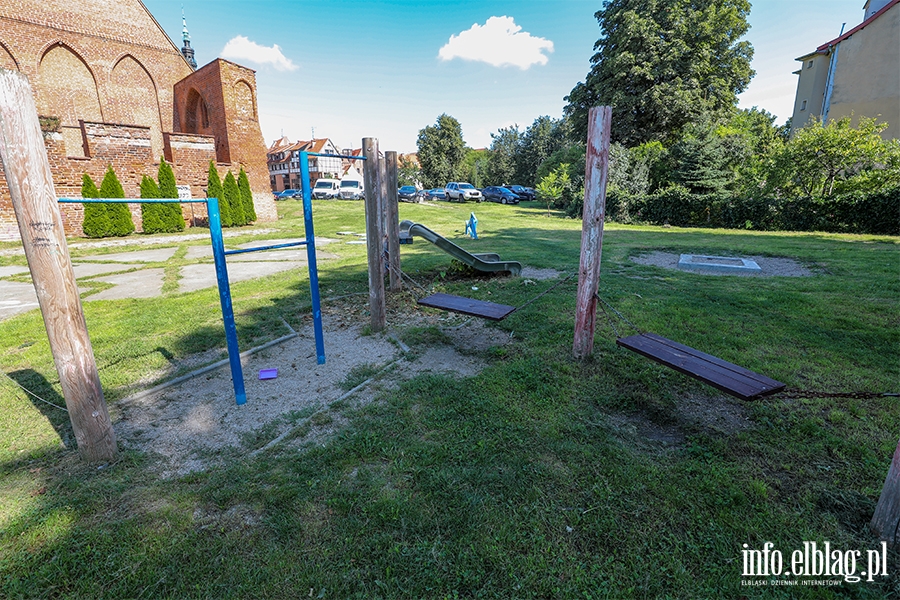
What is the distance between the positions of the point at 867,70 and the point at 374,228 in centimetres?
2744

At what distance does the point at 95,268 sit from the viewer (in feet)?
30.5

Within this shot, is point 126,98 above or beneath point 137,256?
above

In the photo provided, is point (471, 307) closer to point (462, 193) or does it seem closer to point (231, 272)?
point (231, 272)

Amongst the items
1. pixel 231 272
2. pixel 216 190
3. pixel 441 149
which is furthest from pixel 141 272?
pixel 441 149

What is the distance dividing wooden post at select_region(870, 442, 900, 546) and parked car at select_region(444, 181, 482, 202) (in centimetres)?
3126

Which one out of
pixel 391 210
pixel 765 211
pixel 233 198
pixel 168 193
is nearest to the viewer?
pixel 391 210

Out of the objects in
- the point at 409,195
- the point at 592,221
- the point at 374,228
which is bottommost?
the point at 374,228

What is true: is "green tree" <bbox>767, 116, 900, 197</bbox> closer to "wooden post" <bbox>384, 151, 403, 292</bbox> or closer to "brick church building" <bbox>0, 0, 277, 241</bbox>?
"wooden post" <bbox>384, 151, 403, 292</bbox>

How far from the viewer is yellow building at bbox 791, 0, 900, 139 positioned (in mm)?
18859

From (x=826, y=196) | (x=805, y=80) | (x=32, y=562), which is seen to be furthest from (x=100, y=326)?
(x=805, y=80)

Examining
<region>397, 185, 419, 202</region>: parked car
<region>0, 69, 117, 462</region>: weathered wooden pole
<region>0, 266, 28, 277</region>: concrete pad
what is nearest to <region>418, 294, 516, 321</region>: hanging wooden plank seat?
<region>0, 69, 117, 462</region>: weathered wooden pole

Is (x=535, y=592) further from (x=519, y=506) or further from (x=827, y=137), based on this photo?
(x=827, y=137)

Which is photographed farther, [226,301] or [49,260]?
[226,301]

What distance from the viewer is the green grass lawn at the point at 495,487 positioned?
1990 millimetres
